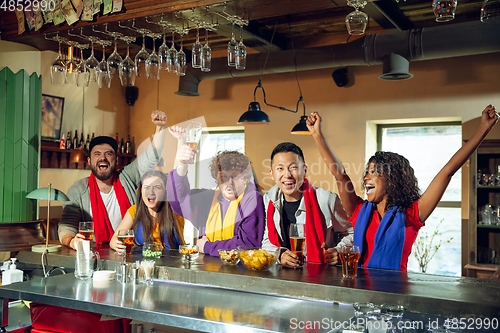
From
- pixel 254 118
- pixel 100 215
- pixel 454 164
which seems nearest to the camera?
pixel 454 164

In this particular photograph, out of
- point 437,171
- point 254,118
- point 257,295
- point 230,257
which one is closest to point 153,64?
point 230,257

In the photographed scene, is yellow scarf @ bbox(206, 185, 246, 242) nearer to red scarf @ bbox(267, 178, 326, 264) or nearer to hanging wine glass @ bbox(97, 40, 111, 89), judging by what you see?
red scarf @ bbox(267, 178, 326, 264)

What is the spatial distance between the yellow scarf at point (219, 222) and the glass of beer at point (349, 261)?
0.91 m

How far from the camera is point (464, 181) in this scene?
4789 mm

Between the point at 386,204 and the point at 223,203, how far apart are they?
923 mm

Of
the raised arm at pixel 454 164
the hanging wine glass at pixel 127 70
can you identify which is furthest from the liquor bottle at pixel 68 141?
the raised arm at pixel 454 164

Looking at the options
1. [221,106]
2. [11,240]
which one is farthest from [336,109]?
[11,240]

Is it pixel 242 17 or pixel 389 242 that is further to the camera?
pixel 242 17

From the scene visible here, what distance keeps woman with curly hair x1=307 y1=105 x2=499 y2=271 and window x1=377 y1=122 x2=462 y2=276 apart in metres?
3.27

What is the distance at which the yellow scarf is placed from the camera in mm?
2566

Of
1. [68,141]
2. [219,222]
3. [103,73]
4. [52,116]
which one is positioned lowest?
[219,222]

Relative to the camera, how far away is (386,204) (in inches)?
90.2

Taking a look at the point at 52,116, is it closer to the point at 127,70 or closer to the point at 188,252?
the point at 127,70

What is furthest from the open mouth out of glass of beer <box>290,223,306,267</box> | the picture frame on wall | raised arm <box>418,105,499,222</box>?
the picture frame on wall
